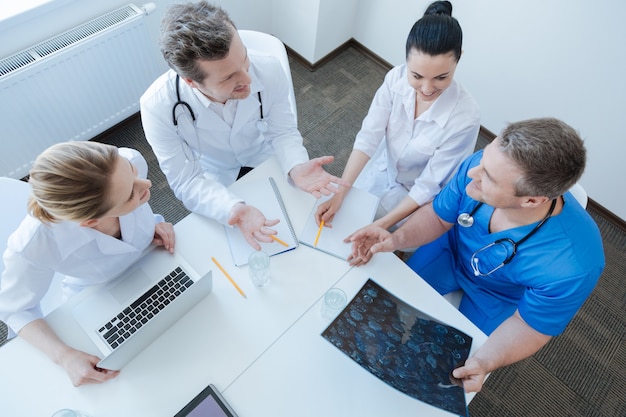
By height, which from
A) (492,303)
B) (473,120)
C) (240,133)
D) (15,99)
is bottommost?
(492,303)

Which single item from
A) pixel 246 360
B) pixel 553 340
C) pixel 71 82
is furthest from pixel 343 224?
pixel 71 82

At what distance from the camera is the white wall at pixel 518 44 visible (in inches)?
76.4

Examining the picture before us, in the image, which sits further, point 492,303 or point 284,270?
point 492,303

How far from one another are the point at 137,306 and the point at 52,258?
0.27 meters

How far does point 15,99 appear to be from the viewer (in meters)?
1.84

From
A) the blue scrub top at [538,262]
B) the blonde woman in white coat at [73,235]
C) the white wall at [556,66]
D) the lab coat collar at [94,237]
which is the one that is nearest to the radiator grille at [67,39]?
the blonde woman in white coat at [73,235]

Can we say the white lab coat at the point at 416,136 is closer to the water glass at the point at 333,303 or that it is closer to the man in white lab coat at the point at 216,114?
the man in white lab coat at the point at 216,114

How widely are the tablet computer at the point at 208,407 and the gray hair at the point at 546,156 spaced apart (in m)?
0.96

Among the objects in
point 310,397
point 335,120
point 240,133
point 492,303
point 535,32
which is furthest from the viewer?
point 335,120

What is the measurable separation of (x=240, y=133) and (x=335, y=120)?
1.24 meters

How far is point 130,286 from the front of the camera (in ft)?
3.86

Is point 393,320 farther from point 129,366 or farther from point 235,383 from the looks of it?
point 129,366

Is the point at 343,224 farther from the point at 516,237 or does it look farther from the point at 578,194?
the point at 578,194

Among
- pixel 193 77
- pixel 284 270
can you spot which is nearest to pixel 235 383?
pixel 284 270
